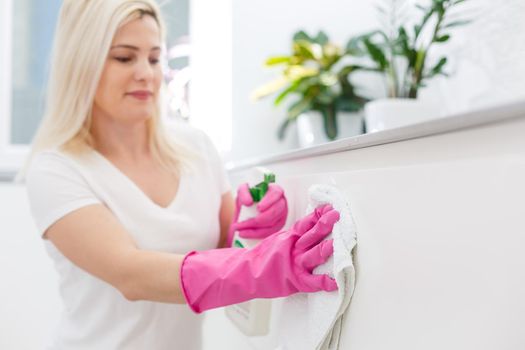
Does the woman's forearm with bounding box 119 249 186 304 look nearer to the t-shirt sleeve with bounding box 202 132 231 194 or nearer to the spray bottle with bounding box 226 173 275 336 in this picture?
the spray bottle with bounding box 226 173 275 336

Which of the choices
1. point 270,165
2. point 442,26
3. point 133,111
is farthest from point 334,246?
point 442,26

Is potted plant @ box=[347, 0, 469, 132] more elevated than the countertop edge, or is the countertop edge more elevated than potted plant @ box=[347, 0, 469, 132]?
potted plant @ box=[347, 0, 469, 132]

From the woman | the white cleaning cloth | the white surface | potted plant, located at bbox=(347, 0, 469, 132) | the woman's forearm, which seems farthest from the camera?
potted plant, located at bbox=(347, 0, 469, 132)

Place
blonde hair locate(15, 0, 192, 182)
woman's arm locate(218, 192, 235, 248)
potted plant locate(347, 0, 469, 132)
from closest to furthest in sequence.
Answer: blonde hair locate(15, 0, 192, 182)
woman's arm locate(218, 192, 235, 248)
potted plant locate(347, 0, 469, 132)

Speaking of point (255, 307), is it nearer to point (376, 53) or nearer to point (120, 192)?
point (120, 192)

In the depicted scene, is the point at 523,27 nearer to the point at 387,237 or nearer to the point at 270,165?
the point at 270,165

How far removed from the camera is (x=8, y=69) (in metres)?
2.16

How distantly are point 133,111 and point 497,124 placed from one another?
0.79 metres

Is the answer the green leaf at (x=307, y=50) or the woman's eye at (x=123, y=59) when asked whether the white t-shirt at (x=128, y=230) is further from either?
the green leaf at (x=307, y=50)

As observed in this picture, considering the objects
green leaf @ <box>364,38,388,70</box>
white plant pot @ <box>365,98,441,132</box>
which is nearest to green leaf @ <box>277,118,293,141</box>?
green leaf @ <box>364,38,388,70</box>

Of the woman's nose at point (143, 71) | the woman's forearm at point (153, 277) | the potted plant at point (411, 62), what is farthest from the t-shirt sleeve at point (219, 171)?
the potted plant at point (411, 62)

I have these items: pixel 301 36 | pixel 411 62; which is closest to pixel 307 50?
pixel 301 36

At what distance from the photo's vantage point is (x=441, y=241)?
48 cm

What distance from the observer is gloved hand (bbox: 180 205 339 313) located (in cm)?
65
